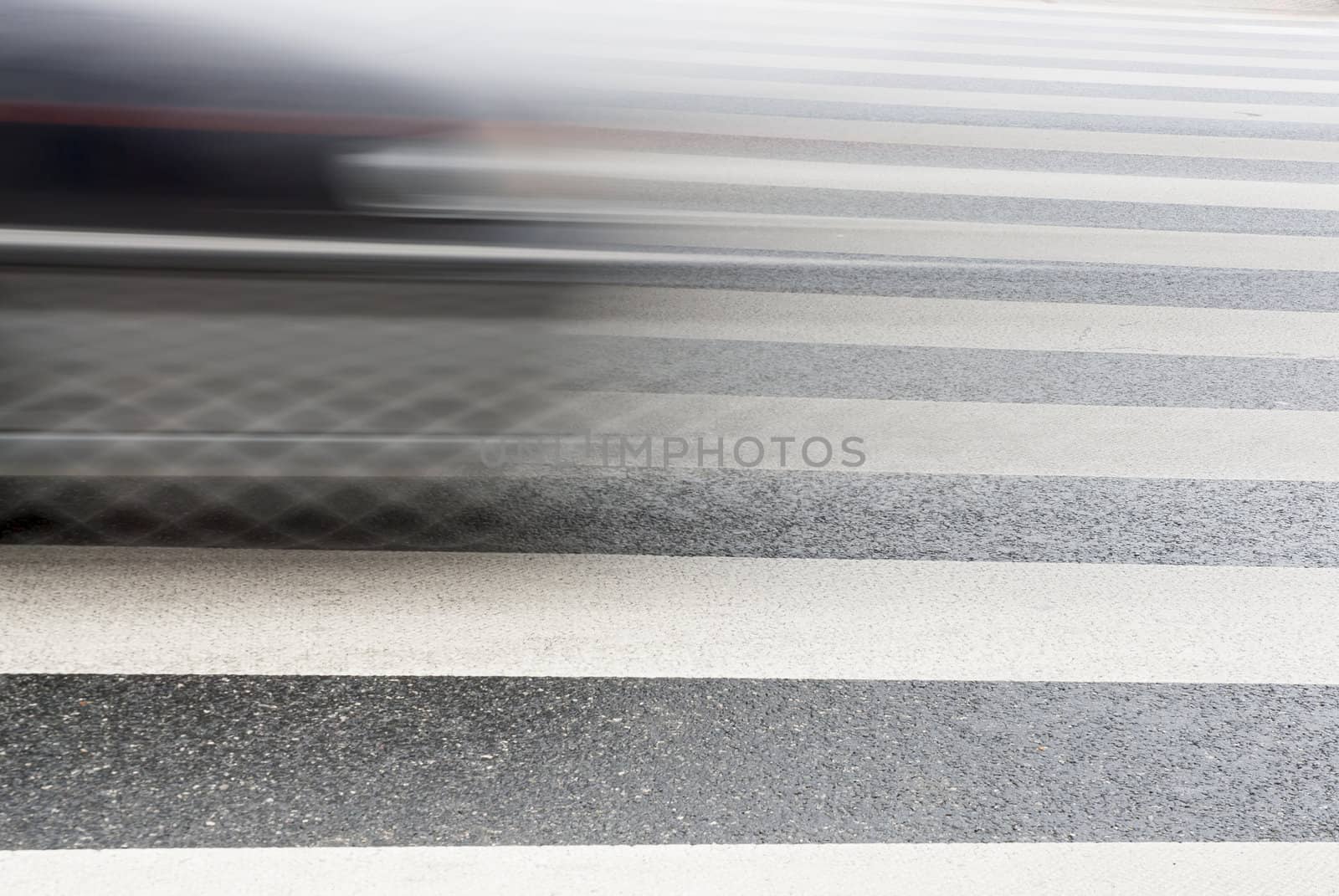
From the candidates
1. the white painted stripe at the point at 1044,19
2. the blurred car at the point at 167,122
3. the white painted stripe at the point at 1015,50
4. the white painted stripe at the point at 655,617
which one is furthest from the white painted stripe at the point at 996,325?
the white painted stripe at the point at 1044,19

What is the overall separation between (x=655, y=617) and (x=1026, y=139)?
6.19 metres

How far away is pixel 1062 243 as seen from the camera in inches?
243

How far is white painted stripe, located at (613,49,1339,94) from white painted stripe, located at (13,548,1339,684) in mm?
7604

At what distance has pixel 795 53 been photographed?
1103cm

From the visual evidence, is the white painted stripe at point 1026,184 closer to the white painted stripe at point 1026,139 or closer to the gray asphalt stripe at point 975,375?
the white painted stripe at point 1026,139

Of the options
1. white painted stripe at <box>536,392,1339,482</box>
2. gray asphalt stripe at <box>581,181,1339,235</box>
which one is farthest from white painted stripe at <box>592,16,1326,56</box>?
white painted stripe at <box>536,392,1339,482</box>

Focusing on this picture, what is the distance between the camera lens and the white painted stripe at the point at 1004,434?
401cm

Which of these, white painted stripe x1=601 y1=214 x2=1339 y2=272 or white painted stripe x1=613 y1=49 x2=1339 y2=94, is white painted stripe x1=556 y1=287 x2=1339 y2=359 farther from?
white painted stripe x1=613 y1=49 x2=1339 y2=94

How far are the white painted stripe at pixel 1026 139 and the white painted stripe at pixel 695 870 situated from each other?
583 centimetres

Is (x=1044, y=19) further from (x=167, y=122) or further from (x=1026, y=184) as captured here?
(x=167, y=122)

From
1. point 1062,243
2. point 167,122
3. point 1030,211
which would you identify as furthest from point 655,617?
point 1030,211

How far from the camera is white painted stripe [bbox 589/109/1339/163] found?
8.02 metres

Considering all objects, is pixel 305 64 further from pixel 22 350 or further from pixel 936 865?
pixel 936 865

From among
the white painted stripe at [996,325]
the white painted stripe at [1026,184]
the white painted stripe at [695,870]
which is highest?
the white painted stripe at [1026,184]
